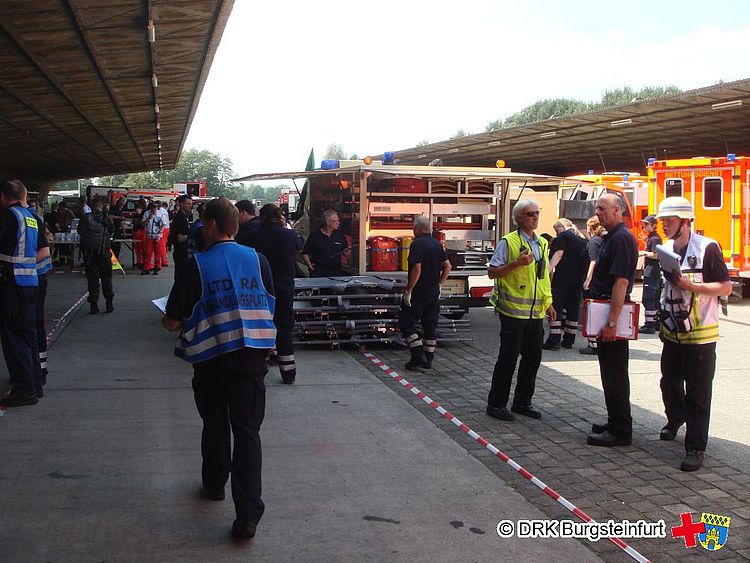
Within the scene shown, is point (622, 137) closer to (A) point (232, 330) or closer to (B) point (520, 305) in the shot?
(B) point (520, 305)

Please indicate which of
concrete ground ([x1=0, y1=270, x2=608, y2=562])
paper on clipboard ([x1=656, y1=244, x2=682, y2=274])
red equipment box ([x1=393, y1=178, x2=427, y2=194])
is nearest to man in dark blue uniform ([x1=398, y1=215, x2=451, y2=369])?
concrete ground ([x1=0, y1=270, x2=608, y2=562])

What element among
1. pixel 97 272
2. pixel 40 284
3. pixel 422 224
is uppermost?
pixel 422 224

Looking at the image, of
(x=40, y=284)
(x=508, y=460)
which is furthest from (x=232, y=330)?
(x=40, y=284)

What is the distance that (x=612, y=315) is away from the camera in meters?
6.26

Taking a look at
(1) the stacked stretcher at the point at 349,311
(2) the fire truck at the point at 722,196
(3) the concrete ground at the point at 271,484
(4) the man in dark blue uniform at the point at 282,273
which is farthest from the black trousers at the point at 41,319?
(2) the fire truck at the point at 722,196

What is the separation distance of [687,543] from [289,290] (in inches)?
195

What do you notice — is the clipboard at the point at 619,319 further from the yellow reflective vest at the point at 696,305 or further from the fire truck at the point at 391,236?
the fire truck at the point at 391,236

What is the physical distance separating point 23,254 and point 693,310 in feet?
18.4

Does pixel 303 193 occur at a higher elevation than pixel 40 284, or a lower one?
higher

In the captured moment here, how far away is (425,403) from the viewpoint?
781 cm

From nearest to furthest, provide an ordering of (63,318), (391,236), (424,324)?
(424,324) → (391,236) → (63,318)

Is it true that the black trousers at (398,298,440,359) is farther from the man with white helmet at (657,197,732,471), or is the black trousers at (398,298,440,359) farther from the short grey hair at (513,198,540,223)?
the man with white helmet at (657,197,732,471)

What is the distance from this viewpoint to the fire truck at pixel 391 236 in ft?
35.4

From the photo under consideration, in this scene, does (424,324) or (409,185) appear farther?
(409,185)
